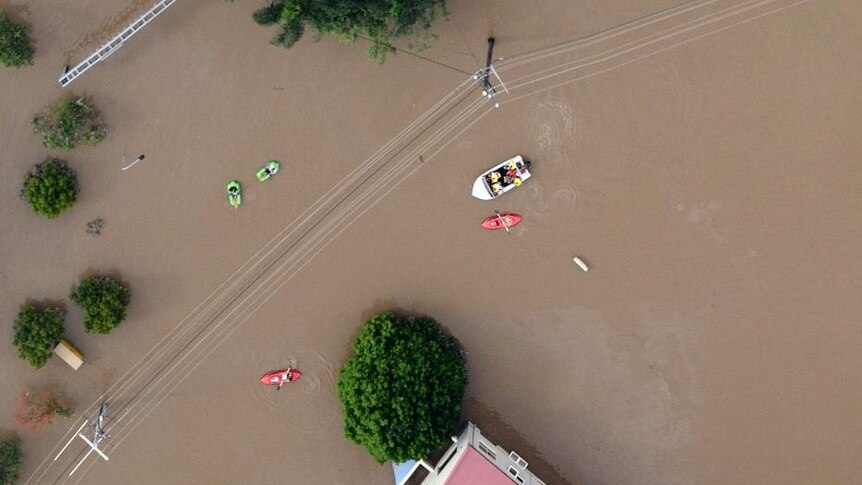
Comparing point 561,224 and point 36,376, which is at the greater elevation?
point 561,224

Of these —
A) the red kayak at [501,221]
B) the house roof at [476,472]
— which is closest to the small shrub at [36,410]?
the house roof at [476,472]

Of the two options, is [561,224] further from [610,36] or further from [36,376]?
[36,376]

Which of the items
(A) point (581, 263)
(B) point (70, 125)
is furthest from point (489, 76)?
(B) point (70, 125)

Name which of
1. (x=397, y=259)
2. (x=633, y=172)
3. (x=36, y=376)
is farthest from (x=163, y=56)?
(x=633, y=172)

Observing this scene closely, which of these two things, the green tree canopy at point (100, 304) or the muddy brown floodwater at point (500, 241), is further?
the muddy brown floodwater at point (500, 241)

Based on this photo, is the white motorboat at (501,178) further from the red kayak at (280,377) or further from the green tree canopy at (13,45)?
the green tree canopy at (13,45)

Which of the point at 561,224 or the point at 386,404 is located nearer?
the point at 386,404
